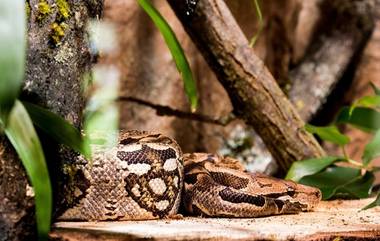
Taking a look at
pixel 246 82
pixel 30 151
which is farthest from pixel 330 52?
pixel 30 151

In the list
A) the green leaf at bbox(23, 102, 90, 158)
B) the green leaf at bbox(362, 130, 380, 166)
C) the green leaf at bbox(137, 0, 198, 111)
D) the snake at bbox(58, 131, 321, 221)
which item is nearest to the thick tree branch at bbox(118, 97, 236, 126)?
the snake at bbox(58, 131, 321, 221)

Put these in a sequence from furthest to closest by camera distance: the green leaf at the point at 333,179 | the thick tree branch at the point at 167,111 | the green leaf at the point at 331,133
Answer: the thick tree branch at the point at 167,111 → the green leaf at the point at 331,133 → the green leaf at the point at 333,179

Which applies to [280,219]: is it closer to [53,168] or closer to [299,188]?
[299,188]

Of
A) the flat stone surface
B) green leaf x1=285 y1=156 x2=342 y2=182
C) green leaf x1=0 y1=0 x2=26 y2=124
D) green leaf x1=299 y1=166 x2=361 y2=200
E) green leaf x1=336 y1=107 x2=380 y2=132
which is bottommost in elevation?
green leaf x1=299 y1=166 x2=361 y2=200

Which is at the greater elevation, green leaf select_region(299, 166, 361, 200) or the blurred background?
the blurred background

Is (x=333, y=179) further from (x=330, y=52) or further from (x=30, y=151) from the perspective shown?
(x=30, y=151)

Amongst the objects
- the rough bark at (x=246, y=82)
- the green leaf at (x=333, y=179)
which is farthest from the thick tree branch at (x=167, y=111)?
the green leaf at (x=333, y=179)

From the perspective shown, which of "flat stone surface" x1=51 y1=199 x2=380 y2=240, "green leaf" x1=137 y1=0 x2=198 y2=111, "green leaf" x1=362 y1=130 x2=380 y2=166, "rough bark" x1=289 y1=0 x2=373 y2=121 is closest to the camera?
"flat stone surface" x1=51 y1=199 x2=380 y2=240

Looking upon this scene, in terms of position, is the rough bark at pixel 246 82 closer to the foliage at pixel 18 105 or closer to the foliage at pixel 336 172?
the foliage at pixel 336 172

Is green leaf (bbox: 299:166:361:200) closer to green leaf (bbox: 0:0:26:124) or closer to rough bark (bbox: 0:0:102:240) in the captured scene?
rough bark (bbox: 0:0:102:240)
